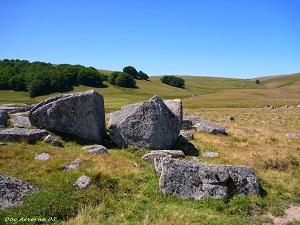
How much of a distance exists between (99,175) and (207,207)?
Result: 5.05m

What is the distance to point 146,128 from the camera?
18.9 m

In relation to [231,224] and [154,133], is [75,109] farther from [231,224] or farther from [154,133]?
[231,224]

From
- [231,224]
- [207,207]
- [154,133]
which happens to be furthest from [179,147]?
[231,224]

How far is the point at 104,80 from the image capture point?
14562 centimetres

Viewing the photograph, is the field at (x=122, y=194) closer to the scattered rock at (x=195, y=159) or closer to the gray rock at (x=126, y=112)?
the scattered rock at (x=195, y=159)

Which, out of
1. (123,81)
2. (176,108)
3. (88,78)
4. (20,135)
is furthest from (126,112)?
(123,81)

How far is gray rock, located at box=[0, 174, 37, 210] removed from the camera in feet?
31.8

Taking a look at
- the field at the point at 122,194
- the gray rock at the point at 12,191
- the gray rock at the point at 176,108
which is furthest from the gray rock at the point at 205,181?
the gray rock at the point at 176,108

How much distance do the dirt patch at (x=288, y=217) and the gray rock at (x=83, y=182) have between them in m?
7.85

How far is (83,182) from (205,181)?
18.4 feet

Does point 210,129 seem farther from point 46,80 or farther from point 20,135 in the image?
point 46,80

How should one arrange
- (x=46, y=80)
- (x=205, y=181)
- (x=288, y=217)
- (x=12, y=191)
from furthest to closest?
(x=46, y=80) < (x=205, y=181) < (x=288, y=217) < (x=12, y=191)

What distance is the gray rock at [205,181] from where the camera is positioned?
1191 centimetres

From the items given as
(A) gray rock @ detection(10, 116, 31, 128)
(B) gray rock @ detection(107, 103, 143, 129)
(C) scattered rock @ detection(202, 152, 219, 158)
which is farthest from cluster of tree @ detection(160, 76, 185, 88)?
(C) scattered rock @ detection(202, 152, 219, 158)
